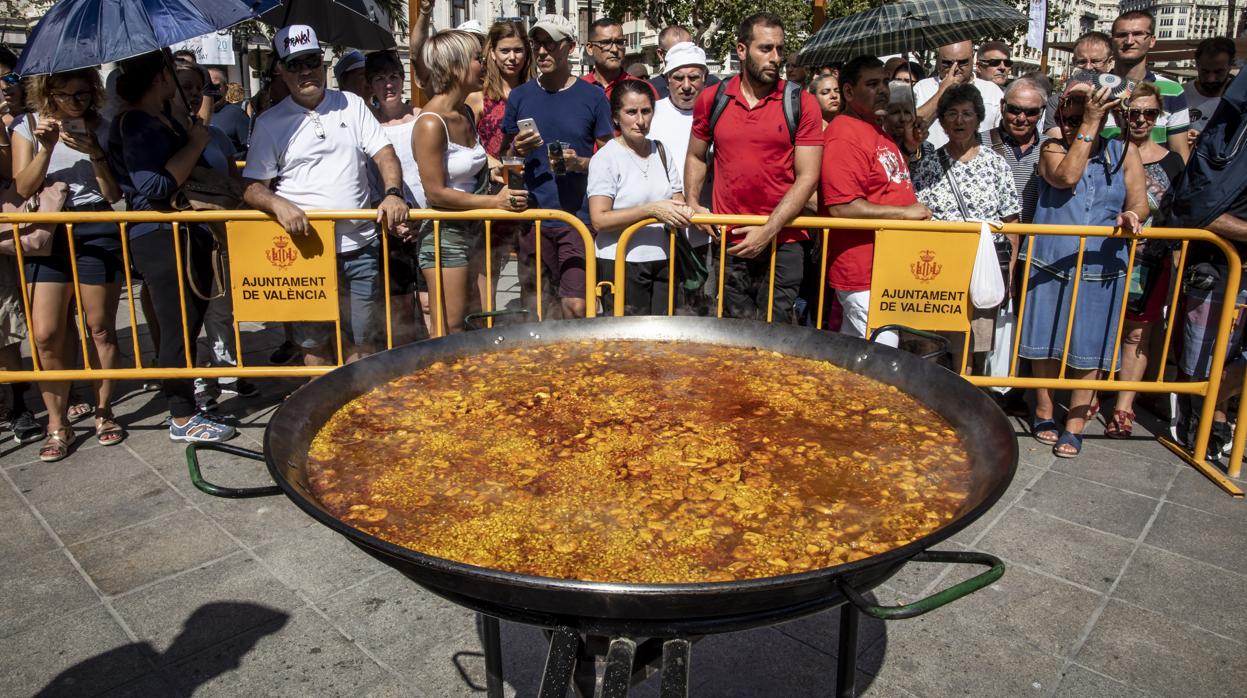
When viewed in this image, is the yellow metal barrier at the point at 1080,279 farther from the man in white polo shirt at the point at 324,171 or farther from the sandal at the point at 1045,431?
the man in white polo shirt at the point at 324,171

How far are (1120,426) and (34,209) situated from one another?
718cm

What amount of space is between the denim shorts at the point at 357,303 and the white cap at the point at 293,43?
1168 millimetres

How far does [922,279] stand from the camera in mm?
4965

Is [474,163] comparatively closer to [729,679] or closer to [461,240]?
[461,240]

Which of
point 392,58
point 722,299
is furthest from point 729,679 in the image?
point 392,58

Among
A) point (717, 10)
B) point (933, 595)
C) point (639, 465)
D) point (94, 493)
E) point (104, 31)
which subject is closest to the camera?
point (933, 595)

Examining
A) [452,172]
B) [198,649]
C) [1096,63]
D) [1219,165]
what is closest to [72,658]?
[198,649]

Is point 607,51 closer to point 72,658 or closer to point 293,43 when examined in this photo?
point 293,43

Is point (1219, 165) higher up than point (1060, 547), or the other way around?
point (1219, 165)

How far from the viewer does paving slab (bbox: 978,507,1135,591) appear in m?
3.66

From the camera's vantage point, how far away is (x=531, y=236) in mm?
5891

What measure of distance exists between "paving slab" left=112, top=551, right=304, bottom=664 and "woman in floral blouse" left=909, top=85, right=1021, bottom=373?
4.39m

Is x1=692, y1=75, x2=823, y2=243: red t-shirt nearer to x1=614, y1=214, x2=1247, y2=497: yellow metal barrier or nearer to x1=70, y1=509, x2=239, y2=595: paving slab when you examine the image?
x1=614, y1=214, x2=1247, y2=497: yellow metal barrier

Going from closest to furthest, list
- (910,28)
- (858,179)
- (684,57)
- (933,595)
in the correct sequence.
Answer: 1. (933,595)
2. (858,179)
3. (684,57)
4. (910,28)
